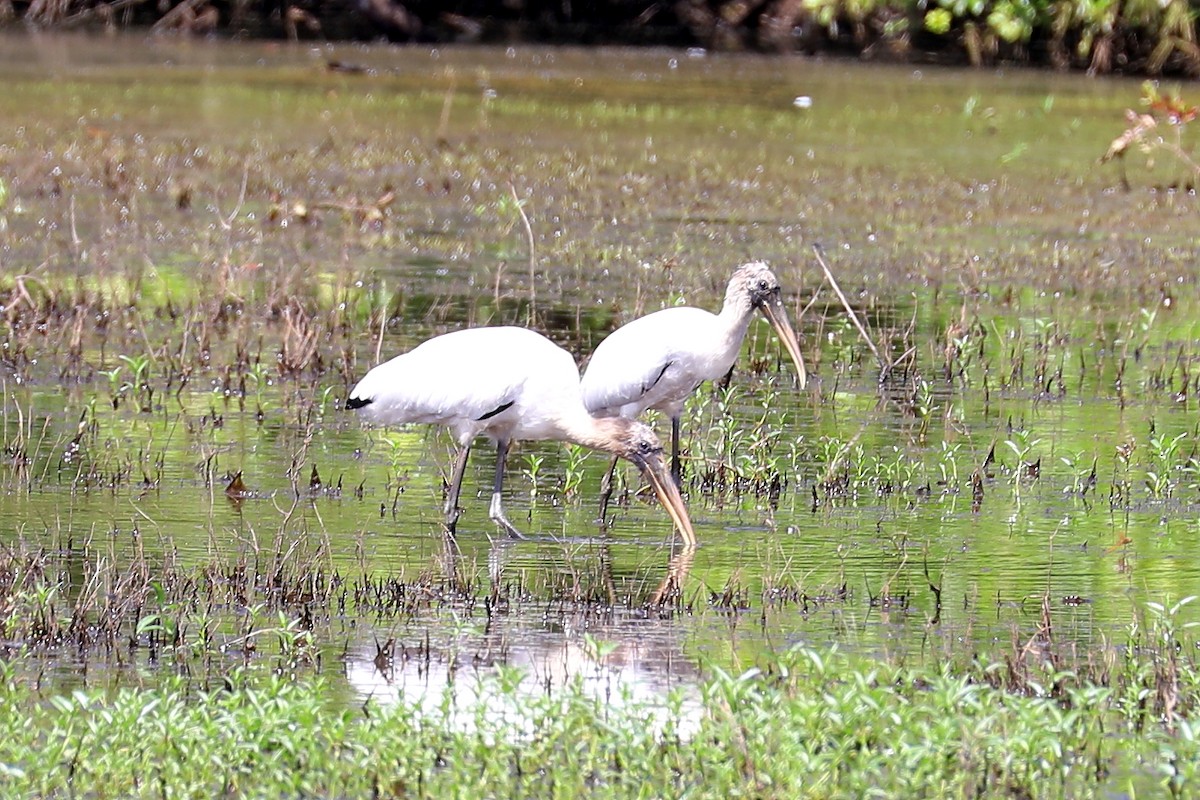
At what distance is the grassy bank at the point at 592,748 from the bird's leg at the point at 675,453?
305cm

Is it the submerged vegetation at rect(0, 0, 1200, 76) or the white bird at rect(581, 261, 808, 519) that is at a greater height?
the white bird at rect(581, 261, 808, 519)

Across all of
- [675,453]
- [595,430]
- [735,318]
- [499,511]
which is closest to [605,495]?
[595,430]

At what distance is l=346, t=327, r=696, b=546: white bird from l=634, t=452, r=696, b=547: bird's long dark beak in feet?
0.09

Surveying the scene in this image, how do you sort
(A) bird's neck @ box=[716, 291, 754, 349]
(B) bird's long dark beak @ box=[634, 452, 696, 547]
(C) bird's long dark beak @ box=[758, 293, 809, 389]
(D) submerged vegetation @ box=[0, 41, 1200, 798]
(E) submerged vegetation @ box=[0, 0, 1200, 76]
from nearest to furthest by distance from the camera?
1. (D) submerged vegetation @ box=[0, 41, 1200, 798]
2. (B) bird's long dark beak @ box=[634, 452, 696, 547]
3. (A) bird's neck @ box=[716, 291, 754, 349]
4. (C) bird's long dark beak @ box=[758, 293, 809, 389]
5. (E) submerged vegetation @ box=[0, 0, 1200, 76]

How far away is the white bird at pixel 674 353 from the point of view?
8453 millimetres

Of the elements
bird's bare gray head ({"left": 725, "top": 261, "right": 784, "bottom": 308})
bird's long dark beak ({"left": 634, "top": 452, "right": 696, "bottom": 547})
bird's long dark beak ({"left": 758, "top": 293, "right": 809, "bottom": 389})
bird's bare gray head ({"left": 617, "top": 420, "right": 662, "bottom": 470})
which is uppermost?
bird's bare gray head ({"left": 725, "top": 261, "right": 784, "bottom": 308})

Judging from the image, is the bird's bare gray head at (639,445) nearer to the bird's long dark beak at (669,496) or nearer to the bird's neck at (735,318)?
the bird's long dark beak at (669,496)

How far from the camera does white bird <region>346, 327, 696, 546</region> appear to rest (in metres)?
7.75

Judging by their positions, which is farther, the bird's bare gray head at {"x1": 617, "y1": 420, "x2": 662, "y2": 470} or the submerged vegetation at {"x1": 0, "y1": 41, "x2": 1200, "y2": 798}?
the bird's bare gray head at {"x1": 617, "y1": 420, "x2": 662, "y2": 470}

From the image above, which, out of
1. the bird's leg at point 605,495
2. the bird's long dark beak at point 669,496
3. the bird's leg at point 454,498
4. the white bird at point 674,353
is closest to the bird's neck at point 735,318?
the white bird at point 674,353

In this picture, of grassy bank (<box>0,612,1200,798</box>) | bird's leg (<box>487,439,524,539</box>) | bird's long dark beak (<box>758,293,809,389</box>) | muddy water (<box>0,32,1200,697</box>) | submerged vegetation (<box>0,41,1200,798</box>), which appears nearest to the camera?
grassy bank (<box>0,612,1200,798</box>)

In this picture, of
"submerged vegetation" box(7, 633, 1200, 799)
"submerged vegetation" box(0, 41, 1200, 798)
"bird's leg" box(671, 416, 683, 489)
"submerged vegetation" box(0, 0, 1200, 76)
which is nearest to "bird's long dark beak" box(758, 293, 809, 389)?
"submerged vegetation" box(0, 41, 1200, 798)

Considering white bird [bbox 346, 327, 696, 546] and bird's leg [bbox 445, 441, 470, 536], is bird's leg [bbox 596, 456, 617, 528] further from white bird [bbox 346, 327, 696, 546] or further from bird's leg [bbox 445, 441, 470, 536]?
bird's leg [bbox 445, 441, 470, 536]

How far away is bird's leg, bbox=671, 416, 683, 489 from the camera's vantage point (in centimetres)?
844
